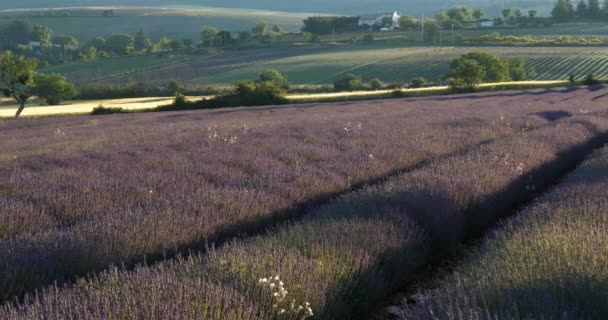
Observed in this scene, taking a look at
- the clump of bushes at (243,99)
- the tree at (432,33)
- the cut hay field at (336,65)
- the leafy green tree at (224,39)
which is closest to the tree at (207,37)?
the leafy green tree at (224,39)

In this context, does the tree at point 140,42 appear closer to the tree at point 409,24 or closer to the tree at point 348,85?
the tree at point 409,24

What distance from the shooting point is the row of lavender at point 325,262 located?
2268 mm

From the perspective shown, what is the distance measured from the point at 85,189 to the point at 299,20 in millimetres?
155345

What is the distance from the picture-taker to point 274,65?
71062 millimetres

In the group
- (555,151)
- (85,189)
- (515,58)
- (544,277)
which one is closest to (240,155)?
(85,189)

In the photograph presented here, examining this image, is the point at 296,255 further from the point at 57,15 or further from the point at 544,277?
the point at 57,15

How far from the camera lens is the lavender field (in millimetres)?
2471

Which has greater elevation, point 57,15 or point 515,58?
point 57,15

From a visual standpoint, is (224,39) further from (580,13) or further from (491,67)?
(580,13)

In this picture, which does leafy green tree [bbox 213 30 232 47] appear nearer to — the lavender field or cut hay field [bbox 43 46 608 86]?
cut hay field [bbox 43 46 608 86]

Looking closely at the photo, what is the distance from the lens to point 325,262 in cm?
297

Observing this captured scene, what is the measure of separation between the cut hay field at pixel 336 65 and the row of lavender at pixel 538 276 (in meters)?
53.7

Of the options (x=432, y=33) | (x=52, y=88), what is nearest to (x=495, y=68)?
(x=432, y=33)

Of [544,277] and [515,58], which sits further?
[515,58]
